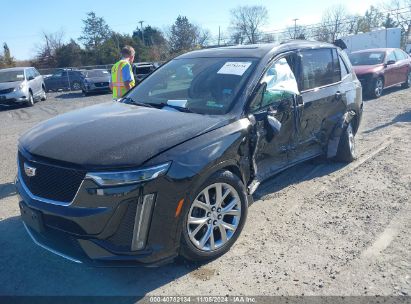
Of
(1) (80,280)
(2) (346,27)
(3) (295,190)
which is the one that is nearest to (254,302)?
(1) (80,280)

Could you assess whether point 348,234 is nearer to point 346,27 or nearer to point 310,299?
point 310,299

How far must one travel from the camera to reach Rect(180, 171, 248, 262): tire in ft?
10.2

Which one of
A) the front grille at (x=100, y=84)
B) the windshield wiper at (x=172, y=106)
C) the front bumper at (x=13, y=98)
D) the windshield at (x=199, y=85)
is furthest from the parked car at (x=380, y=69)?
the front bumper at (x=13, y=98)

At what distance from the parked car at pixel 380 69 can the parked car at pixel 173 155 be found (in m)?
8.54

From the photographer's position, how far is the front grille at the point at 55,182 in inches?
109

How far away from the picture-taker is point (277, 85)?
424 centimetres

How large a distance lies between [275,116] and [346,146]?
210 cm

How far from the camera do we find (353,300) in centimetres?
281

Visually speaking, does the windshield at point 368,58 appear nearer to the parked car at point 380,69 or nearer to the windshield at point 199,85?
the parked car at point 380,69

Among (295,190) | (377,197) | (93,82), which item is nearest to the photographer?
(377,197)

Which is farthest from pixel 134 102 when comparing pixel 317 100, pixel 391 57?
pixel 391 57

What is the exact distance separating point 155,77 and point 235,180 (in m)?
1.99

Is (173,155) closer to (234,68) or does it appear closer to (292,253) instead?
(292,253)

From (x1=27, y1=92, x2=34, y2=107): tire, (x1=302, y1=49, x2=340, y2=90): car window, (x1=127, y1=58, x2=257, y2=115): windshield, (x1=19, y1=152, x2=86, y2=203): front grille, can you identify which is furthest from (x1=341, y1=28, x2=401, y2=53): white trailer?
(x1=19, y1=152, x2=86, y2=203): front grille
